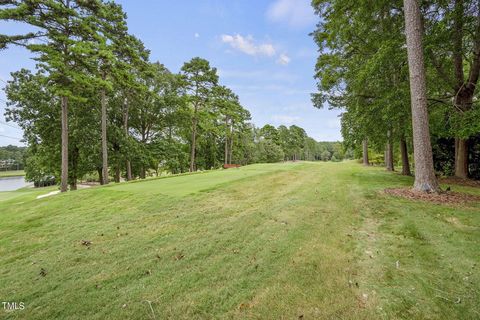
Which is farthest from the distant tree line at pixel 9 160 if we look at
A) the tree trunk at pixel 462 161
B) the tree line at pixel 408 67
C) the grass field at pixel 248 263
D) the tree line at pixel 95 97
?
the tree trunk at pixel 462 161

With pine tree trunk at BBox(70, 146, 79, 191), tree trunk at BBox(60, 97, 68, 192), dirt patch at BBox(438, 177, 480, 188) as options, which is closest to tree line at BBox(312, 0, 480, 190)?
dirt patch at BBox(438, 177, 480, 188)

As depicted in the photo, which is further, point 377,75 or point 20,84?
point 20,84

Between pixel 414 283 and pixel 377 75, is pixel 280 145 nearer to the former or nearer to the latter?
pixel 377 75

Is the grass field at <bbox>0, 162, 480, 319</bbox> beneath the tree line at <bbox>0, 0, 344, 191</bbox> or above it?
beneath

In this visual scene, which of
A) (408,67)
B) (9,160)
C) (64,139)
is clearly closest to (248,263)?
(408,67)

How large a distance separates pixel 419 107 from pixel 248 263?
7.33m

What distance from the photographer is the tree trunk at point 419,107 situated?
7.00 m

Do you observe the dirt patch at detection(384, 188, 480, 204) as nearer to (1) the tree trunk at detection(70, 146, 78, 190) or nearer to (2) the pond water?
(1) the tree trunk at detection(70, 146, 78, 190)

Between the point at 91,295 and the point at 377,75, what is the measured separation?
11.4 metres

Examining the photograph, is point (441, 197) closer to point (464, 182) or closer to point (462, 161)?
point (464, 182)

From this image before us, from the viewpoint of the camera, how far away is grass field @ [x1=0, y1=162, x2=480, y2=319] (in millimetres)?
2434

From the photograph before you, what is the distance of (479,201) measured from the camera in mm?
6383

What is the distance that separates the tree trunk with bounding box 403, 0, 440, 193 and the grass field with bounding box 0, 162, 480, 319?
4.32 ft

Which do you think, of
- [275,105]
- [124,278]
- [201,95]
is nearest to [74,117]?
[201,95]
